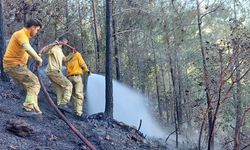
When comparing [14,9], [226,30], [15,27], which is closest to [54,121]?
[14,9]

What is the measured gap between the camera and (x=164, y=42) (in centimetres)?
2559

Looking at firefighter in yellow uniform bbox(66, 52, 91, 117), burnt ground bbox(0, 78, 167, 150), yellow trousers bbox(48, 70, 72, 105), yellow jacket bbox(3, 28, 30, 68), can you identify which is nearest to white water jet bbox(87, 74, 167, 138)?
burnt ground bbox(0, 78, 167, 150)

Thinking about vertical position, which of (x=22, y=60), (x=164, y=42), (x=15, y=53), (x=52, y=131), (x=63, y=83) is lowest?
(x=52, y=131)

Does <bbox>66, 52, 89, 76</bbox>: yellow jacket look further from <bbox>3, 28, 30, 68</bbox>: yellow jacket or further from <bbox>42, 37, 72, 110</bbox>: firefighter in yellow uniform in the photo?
<bbox>3, 28, 30, 68</bbox>: yellow jacket

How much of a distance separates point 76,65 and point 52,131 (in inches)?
121

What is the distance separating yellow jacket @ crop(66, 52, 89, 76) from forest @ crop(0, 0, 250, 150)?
180 cm

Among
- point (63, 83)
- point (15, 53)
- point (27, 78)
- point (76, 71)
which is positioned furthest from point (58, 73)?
point (15, 53)

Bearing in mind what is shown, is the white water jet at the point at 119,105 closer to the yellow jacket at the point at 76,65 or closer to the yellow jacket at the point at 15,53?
the yellow jacket at the point at 76,65

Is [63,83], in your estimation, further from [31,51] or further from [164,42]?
[164,42]

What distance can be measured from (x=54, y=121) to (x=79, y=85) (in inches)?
76.9

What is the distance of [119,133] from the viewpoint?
10539mm

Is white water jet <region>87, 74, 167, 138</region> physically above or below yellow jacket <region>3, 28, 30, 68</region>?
below

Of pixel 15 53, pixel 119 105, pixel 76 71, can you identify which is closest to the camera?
pixel 15 53

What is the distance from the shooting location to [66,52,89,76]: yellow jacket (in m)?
10.9
